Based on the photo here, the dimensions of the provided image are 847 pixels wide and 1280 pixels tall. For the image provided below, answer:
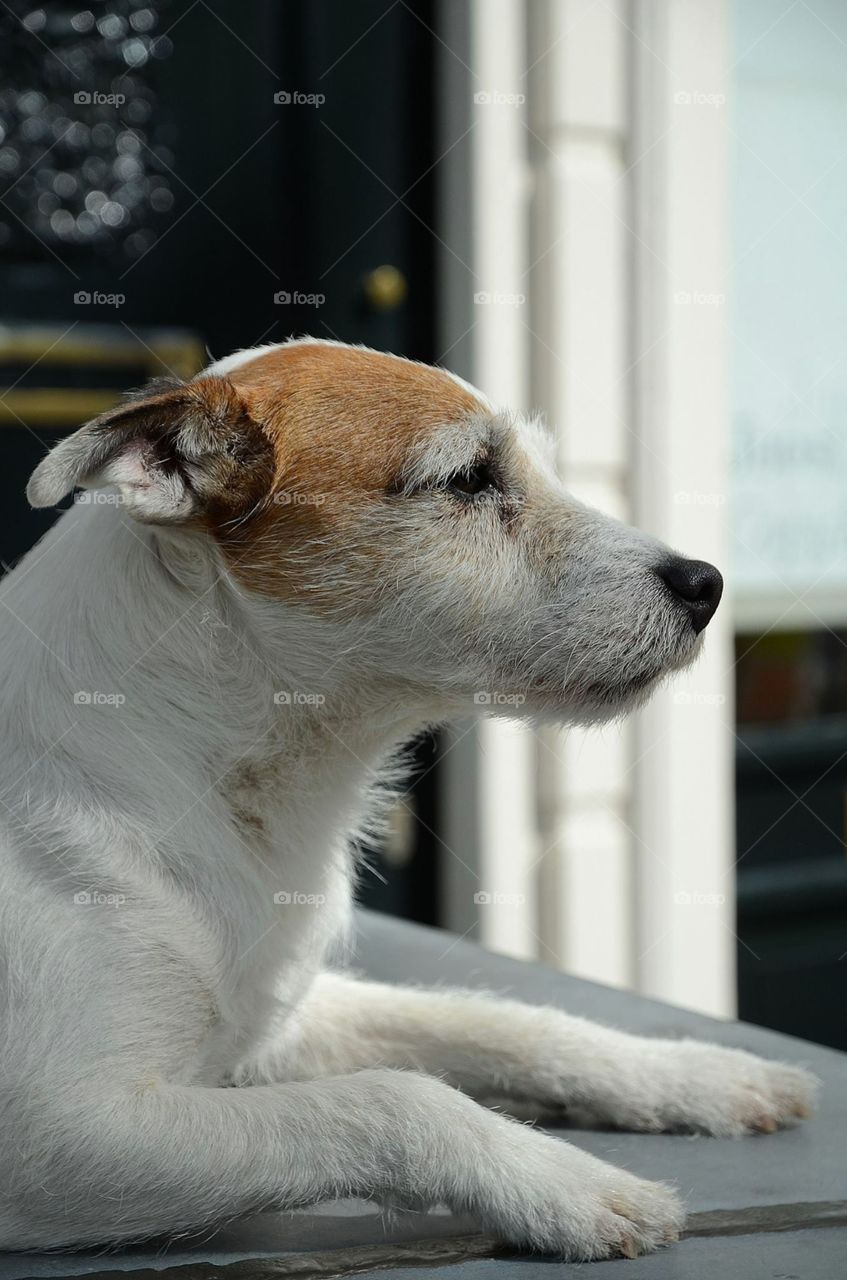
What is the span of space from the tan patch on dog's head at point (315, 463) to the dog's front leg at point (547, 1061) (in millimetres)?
554

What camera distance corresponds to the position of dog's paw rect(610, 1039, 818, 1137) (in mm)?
1501

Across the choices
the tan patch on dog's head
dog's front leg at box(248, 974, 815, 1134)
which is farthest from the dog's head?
dog's front leg at box(248, 974, 815, 1134)

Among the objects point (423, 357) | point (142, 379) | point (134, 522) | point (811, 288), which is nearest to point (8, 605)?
point (134, 522)

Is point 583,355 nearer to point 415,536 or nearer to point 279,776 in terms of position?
point 415,536

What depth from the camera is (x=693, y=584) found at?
1.44m

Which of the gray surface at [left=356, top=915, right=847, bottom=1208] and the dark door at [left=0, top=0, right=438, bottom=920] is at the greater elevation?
the dark door at [left=0, top=0, right=438, bottom=920]

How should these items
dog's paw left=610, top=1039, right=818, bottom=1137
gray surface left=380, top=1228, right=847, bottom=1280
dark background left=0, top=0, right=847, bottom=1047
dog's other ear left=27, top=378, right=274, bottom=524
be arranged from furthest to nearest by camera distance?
dark background left=0, top=0, right=847, bottom=1047, dog's paw left=610, top=1039, right=818, bottom=1137, dog's other ear left=27, top=378, right=274, bottom=524, gray surface left=380, top=1228, right=847, bottom=1280

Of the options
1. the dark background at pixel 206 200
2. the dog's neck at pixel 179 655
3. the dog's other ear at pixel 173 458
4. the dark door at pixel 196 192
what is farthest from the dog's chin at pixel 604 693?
the dark door at pixel 196 192

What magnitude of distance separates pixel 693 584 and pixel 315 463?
0.42m

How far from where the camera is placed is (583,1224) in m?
1.15

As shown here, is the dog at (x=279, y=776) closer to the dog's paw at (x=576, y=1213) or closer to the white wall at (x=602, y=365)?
the dog's paw at (x=576, y=1213)

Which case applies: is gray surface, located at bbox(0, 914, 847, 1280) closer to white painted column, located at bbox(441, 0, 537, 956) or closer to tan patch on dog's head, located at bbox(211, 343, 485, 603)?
tan patch on dog's head, located at bbox(211, 343, 485, 603)

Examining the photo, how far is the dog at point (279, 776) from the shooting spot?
3.79 feet

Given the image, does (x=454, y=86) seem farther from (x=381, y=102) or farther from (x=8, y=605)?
(x=8, y=605)
